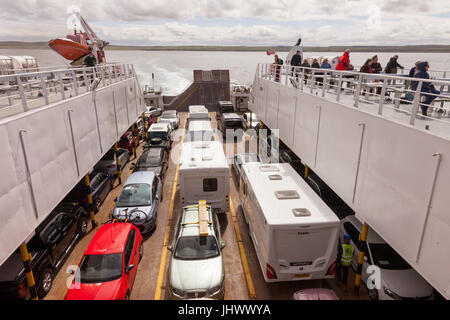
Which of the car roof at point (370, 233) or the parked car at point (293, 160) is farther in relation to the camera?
the parked car at point (293, 160)

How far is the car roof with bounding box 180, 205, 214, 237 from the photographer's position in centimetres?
949

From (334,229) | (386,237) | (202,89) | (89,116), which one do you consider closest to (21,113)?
(89,116)

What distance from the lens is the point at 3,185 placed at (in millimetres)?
6070

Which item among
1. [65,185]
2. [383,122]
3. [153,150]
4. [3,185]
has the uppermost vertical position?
[383,122]

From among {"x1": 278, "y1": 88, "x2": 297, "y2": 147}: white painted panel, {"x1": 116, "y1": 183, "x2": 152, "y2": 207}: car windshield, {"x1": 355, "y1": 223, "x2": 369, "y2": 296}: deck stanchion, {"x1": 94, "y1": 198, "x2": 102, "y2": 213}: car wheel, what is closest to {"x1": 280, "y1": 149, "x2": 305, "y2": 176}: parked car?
{"x1": 278, "y1": 88, "x2": 297, "y2": 147}: white painted panel

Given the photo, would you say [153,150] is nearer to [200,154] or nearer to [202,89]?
[200,154]

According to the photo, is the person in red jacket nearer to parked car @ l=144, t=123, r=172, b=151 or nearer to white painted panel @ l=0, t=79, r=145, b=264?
white painted panel @ l=0, t=79, r=145, b=264

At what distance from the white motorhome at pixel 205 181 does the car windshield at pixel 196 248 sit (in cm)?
328

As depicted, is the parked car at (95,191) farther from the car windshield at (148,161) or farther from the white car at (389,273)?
the white car at (389,273)

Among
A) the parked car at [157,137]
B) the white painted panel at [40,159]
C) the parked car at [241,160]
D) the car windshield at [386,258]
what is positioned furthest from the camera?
the parked car at [157,137]

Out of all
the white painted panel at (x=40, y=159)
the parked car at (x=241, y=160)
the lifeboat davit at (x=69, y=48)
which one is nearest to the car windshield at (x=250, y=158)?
the parked car at (x=241, y=160)

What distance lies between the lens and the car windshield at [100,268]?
317 inches

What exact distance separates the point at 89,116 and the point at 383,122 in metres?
10.4

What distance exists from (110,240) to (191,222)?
2.62 m
